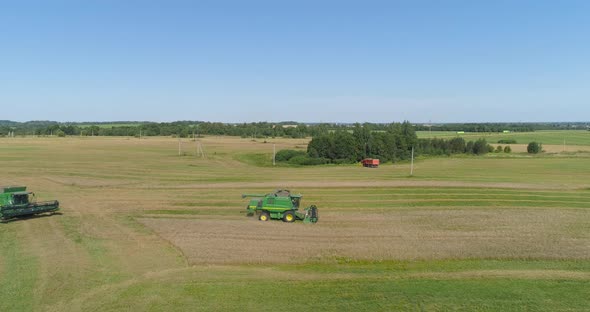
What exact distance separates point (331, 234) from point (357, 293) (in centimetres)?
916

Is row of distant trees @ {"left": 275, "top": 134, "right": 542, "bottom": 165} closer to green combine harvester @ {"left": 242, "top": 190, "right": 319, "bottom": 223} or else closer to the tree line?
the tree line

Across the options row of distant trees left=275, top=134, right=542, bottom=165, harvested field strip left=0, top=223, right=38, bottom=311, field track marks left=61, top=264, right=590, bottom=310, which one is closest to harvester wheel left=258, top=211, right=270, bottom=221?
field track marks left=61, top=264, right=590, bottom=310

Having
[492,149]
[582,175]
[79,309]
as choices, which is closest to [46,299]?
[79,309]

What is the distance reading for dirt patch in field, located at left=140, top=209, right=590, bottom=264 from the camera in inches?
907

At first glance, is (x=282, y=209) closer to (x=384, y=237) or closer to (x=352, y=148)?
(x=384, y=237)

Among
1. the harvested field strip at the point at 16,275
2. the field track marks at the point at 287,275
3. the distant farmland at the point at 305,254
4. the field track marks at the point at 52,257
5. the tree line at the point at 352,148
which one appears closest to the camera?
the harvested field strip at the point at 16,275

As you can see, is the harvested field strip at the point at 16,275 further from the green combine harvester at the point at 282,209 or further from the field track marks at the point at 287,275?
the green combine harvester at the point at 282,209

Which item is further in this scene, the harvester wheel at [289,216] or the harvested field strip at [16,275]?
the harvester wheel at [289,216]

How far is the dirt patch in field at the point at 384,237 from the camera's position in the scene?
907 inches

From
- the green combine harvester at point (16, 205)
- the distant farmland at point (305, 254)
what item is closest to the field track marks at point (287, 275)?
the distant farmland at point (305, 254)

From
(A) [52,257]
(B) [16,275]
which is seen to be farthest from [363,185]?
(B) [16,275]

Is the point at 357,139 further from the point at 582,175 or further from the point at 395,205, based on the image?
the point at 395,205

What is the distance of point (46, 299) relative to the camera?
16.8m

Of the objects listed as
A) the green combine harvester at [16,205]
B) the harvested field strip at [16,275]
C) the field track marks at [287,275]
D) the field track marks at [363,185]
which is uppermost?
the green combine harvester at [16,205]
